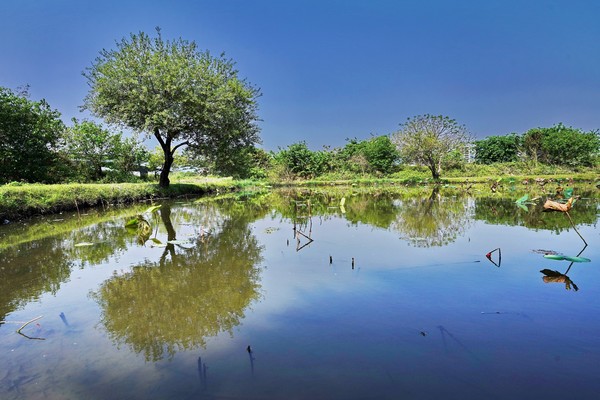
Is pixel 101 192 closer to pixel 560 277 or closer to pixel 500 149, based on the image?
pixel 560 277

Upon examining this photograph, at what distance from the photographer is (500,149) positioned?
49156mm

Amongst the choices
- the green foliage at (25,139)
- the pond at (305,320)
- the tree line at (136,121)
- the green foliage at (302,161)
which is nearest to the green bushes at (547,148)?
the green foliage at (302,161)

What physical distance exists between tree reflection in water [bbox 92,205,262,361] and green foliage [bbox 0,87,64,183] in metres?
20.3

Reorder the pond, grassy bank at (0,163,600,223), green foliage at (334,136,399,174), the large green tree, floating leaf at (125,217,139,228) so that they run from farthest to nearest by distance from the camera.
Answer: green foliage at (334,136,399,174) < the large green tree < grassy bank at (0,163,600,223) < floating leaf at (125,217,139,228) < the pond

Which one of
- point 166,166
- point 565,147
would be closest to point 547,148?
point 565,147

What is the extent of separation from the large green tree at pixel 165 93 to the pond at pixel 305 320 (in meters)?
14.4

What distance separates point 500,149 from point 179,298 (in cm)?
5376

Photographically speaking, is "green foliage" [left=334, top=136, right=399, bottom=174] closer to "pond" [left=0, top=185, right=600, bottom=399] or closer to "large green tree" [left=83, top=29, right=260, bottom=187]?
"large green tree" [left=83, top=29, right=260, bottom=187]

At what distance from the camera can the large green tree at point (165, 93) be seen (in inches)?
787

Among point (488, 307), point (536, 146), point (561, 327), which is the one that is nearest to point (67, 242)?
point (488, 307)

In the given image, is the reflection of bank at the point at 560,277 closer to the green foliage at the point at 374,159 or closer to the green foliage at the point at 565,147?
the green foliage at the point at 374,159

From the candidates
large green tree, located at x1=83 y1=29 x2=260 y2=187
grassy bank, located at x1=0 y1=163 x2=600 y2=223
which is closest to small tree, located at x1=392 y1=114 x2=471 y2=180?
grassy bank, located at x1=0 y1=163 x2=600 y2=223

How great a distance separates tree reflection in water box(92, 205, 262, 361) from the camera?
130 inches

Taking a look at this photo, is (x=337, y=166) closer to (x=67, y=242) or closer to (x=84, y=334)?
(x=67, y=242)
